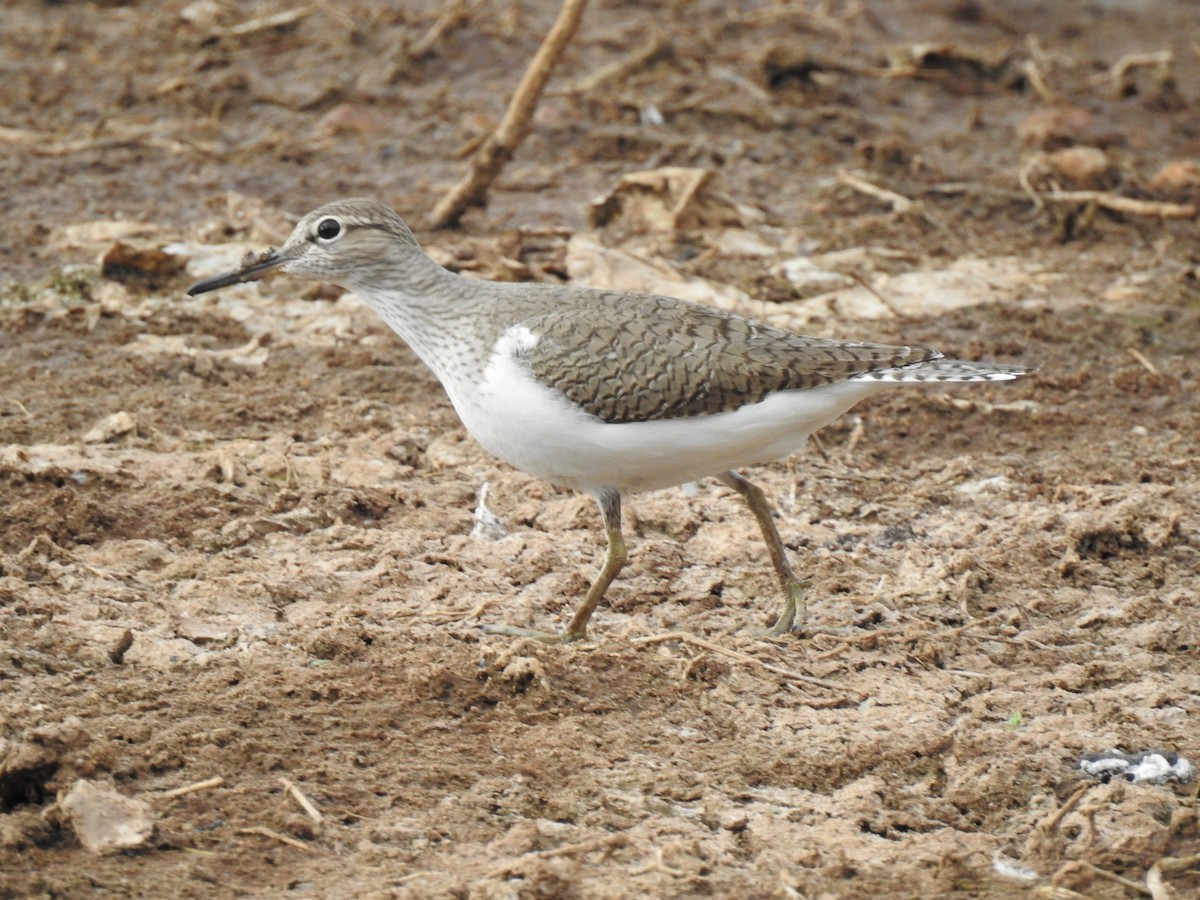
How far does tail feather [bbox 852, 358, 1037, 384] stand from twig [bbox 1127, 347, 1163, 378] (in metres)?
2.52

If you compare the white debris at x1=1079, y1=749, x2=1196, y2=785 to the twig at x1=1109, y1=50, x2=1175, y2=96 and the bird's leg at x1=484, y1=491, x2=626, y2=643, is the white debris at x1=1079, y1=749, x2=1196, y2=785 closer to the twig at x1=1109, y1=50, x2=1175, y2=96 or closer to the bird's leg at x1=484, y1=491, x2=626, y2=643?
the bird's leg at x1=484, y1=491, x2=626, y2=643

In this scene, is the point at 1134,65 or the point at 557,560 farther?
the point at 1134,65

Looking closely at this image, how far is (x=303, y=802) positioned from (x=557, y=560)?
198cm

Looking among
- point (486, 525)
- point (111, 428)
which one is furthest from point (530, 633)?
point (111, 428)

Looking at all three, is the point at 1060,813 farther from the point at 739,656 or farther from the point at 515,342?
the point at 515,342

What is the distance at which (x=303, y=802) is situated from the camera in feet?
14.1

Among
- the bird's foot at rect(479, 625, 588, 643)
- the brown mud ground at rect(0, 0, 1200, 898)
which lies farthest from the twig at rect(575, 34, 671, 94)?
the bird's foot at rect(479, 625, 588, 643)

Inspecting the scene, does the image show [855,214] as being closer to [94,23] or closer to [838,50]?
[838,50]

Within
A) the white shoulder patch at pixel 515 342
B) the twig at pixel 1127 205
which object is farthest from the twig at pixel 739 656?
the twig at pixel 1127 205

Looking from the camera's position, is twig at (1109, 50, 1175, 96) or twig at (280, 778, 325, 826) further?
twig at (1109, 50, 1175, 96)

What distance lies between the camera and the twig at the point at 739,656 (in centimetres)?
520

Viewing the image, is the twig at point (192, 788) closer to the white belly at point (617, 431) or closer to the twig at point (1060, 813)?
the white belly at point (617, 431)

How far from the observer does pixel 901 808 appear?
453 cm

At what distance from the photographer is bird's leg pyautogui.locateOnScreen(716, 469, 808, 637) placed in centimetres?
566
